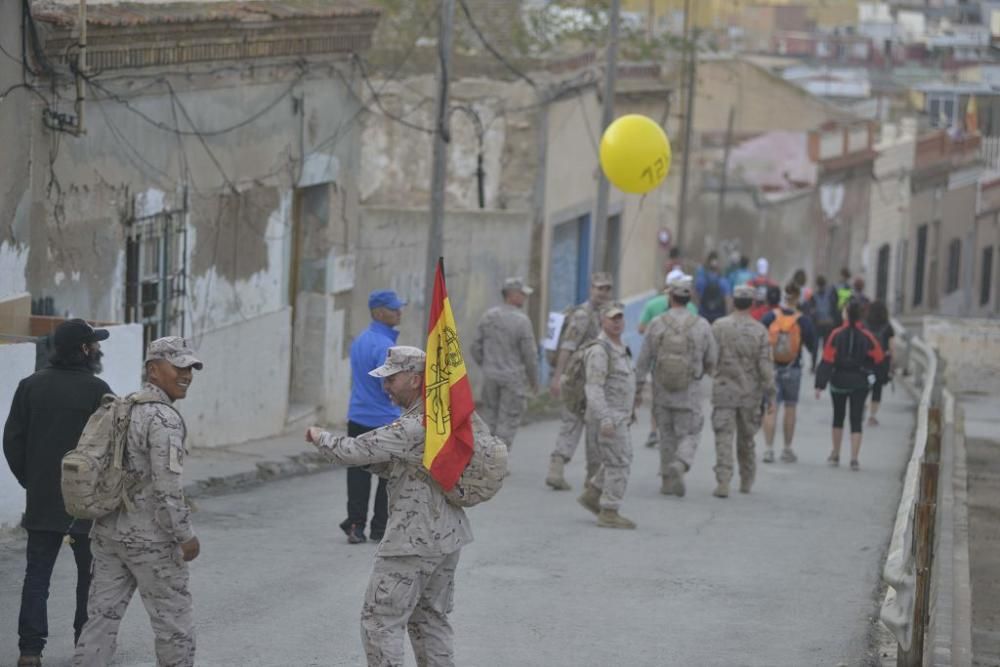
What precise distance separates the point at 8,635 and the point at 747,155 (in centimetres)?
4081

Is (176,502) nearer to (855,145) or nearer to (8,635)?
(8,635)

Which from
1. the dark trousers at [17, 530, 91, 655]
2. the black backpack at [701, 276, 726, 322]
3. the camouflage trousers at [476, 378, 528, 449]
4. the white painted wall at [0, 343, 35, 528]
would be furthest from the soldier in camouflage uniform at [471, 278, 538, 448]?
the black backpack at [701, 276, 726, 322]

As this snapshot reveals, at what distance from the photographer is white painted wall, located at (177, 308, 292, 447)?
16.0 meters

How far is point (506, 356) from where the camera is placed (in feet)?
49.4

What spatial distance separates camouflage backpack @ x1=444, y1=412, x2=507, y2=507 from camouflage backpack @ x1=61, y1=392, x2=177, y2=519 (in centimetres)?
128

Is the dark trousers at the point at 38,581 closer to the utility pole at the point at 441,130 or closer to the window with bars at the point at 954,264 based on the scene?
the utility pole at the point at 441,130

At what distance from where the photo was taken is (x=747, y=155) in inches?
1903

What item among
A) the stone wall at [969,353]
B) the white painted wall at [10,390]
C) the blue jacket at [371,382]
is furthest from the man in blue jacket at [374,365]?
the stone wall at [969,353]

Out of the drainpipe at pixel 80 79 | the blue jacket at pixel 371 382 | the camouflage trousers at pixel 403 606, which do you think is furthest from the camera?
the drainpipe at pixel 80 79

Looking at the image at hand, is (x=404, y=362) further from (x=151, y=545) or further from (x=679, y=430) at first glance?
(x=679, y=430)

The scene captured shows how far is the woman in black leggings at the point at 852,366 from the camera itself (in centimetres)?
1738

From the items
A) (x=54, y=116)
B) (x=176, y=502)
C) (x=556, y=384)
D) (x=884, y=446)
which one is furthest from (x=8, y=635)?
(x=884, y=446)

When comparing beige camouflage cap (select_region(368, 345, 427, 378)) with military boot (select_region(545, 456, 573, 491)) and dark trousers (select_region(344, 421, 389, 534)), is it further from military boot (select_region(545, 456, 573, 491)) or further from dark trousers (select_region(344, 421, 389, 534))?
military boot (select_region(545, 456, 573, 491))

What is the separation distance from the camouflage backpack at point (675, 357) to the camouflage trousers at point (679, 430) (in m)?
0.23
